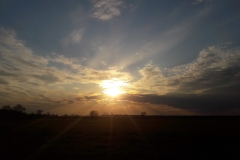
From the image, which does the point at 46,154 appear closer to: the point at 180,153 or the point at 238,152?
the point at 180,153

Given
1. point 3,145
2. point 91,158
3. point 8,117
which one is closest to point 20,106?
point 8,117

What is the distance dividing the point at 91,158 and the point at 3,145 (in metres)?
9.84

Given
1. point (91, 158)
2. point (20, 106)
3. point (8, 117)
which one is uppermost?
point (20, 106)

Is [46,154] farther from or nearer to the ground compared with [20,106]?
nearer to the ground

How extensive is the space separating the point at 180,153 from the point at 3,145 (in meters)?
16.1

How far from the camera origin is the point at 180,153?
54.6ft

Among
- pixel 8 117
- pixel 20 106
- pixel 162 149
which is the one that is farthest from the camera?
pixel 20 106

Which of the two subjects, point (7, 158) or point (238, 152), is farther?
point (238, 152)

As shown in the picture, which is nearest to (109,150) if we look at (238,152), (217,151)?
(217,151)

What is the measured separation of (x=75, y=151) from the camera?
1692cm

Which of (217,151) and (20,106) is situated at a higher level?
(20,106)

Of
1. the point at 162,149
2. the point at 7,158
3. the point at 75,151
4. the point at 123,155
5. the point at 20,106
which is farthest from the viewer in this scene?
the point at 20,106

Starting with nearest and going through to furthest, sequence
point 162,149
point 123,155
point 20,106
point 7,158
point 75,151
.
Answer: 1. point 7,158
2. point 123,155
3. point 75,151
4. point 162,149
5. point 20,106

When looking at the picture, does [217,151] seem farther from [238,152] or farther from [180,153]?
[180,153]
